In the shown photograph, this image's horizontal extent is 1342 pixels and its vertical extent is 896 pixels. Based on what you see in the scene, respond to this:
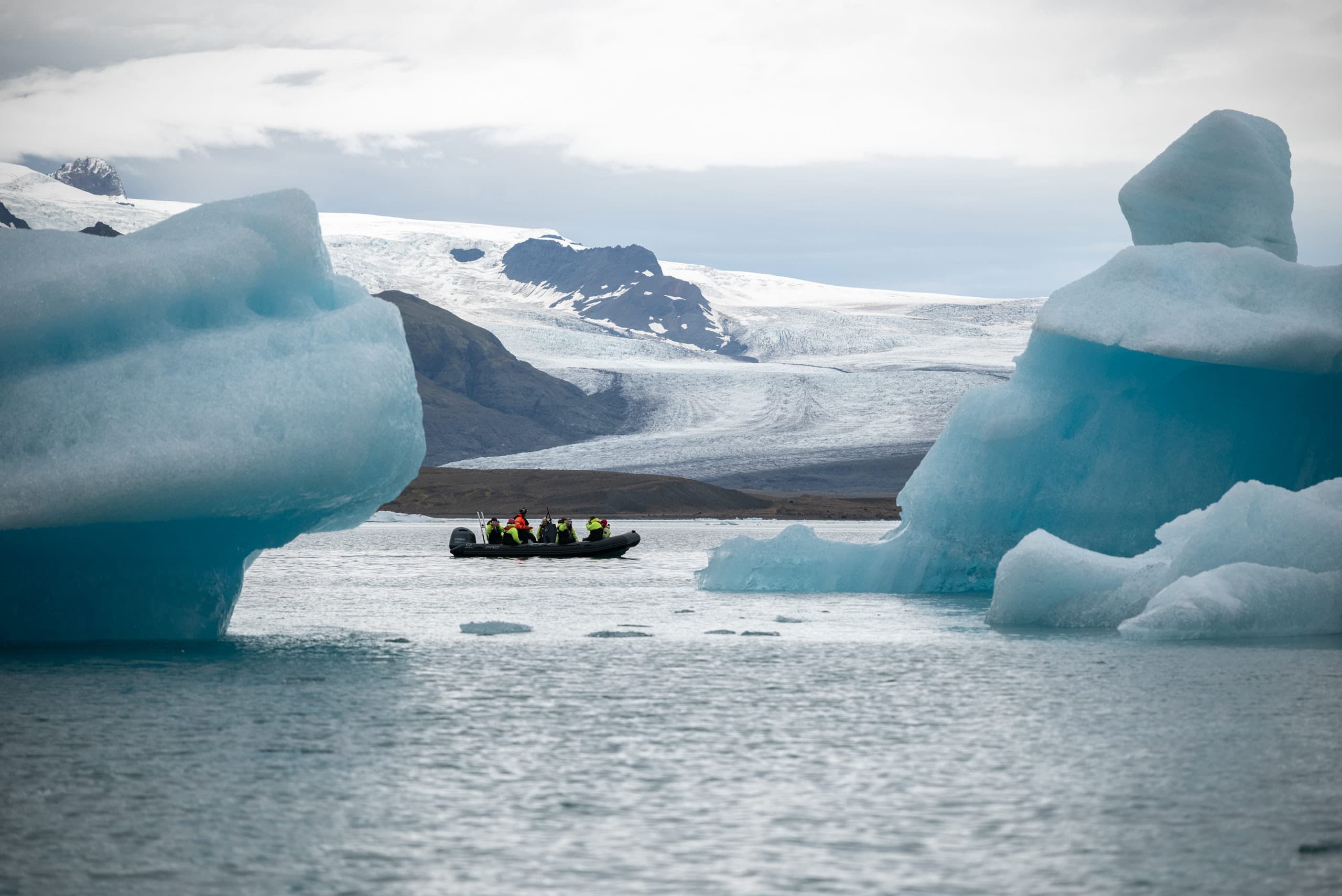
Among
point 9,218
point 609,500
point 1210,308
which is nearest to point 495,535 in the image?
point 1210,308

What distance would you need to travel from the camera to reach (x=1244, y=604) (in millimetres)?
14617

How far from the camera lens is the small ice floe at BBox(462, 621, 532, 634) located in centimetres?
1648

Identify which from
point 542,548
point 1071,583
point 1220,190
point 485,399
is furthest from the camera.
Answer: point 485,399

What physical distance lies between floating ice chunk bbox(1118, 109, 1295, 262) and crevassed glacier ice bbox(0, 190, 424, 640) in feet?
39.9

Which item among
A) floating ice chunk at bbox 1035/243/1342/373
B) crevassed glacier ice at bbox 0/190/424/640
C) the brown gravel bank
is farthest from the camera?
the brown gravel bank

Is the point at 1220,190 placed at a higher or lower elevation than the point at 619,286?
lower

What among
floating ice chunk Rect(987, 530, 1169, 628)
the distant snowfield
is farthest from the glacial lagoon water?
the distant snowfield

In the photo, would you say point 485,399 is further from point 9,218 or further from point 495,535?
point 495,535

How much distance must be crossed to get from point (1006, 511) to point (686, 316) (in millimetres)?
135936

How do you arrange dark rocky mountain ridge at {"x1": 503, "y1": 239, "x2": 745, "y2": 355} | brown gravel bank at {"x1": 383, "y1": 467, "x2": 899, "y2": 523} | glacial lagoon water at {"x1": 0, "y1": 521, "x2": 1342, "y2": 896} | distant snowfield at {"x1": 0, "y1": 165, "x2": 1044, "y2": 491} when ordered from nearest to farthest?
glacial lagoon water at {"x1": 0, "y1": 521, "x2": 1342, "y2": 896}
brown gravel bank at {"x1": 383, "y1": 467, "x2": 899, "y2": 523}
distant snowfield at {"x1": 0, "y1": 165, "x2": 1044, "y2": 491}
dark rocky mountain ridge at {"x1": 503, "y1": 239, "x2": 745, "y2": 355}

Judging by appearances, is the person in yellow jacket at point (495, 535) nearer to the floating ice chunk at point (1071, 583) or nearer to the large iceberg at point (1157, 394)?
the large iceberg at point (1157, 394)

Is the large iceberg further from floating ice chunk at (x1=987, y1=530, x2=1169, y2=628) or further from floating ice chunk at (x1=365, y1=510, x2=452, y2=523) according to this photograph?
floating ice chunk at (x1=365, y1=510, x2=452, y2=523)

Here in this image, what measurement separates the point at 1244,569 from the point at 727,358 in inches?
4554

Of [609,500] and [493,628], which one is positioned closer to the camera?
[493,628]
